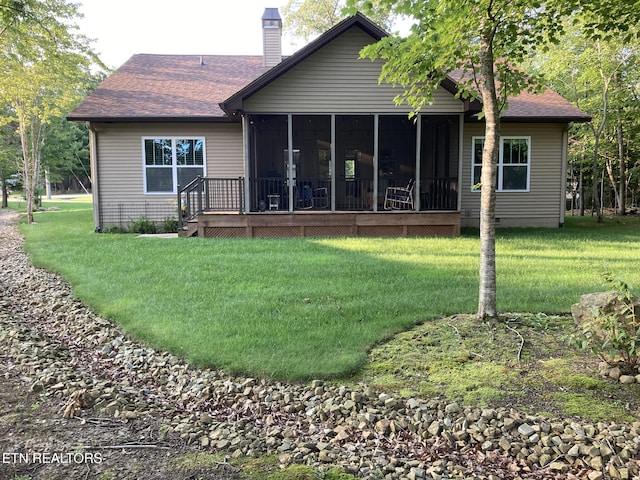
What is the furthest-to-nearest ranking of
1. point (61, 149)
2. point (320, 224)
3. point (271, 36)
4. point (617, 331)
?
point (61, 149) → point (271, 36) → point (320, 224) → point (617, 331)

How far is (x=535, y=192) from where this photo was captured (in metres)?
14.5

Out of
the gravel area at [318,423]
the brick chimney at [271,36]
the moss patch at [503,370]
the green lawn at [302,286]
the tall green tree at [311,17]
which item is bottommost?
the gravel area at [318,423]

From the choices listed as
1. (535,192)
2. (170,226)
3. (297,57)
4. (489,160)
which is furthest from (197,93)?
(489,160)

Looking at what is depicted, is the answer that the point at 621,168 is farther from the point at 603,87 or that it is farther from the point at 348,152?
the point at 348,152

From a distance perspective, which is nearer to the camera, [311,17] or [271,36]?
[271,36]

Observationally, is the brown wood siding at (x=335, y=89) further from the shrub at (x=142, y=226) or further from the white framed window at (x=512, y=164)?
the shrub at (x=142, y=226)

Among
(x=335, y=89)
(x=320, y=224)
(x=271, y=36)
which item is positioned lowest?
(x=320, y=224)

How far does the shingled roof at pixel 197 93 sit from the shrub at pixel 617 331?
27.4 ft

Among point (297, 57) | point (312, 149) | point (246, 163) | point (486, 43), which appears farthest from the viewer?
point (312, 149)

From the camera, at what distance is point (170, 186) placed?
1400 centimetres

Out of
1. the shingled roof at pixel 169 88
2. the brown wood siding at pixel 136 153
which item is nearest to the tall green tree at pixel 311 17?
the shingled roof at pixel 169 88

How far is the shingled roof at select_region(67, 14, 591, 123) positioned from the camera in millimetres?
11417

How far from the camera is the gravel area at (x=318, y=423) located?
2803 mm

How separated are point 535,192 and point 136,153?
38.6 feet
